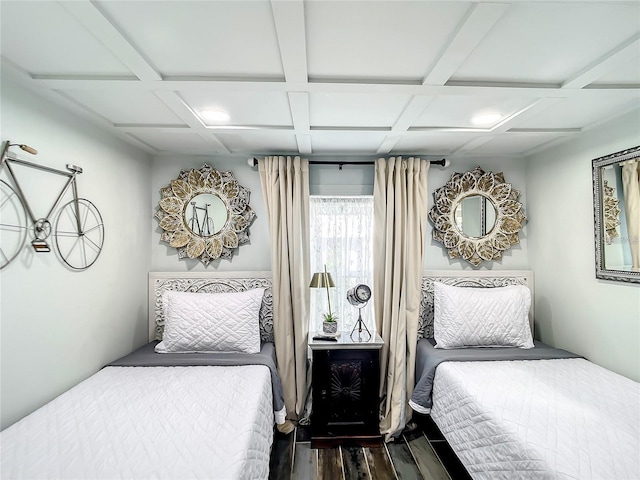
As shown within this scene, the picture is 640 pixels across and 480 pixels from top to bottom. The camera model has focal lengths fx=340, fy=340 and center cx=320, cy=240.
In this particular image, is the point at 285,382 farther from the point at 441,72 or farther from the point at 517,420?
the point at 441,72

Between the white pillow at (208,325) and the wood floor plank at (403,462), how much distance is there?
1.29 metres

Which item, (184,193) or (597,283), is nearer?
(597,283)

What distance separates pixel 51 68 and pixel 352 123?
5.40ft

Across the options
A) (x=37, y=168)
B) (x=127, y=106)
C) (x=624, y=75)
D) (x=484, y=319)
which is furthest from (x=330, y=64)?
(x=484, y=319)

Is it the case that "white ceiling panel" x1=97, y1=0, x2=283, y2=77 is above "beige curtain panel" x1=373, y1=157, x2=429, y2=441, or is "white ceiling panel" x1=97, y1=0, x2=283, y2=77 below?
above

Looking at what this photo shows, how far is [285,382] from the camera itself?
291 cm

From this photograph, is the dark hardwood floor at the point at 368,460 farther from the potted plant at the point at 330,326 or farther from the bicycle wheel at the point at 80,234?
the bicycle wheel at the point at 80,234

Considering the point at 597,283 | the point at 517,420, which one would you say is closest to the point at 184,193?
the point at 517,420

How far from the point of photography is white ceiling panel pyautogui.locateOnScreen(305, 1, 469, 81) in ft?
3.97

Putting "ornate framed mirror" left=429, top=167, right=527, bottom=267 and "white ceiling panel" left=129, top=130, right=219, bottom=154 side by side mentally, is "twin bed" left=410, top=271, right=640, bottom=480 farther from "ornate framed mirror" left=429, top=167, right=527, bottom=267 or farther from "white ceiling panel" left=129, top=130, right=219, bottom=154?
"white ceiling panel" left=129, top=130, right=219, bottom=154

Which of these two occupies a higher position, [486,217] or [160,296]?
[486,217]

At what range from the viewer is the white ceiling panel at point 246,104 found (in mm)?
1861

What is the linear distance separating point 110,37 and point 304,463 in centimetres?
274

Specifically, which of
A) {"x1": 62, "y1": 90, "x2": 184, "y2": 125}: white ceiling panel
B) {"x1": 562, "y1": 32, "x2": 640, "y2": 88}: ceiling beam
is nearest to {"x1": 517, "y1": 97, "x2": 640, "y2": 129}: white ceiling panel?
{"x1": 562, "y1": 32, "x2": 640, "y2": 88}: ceiling beam
